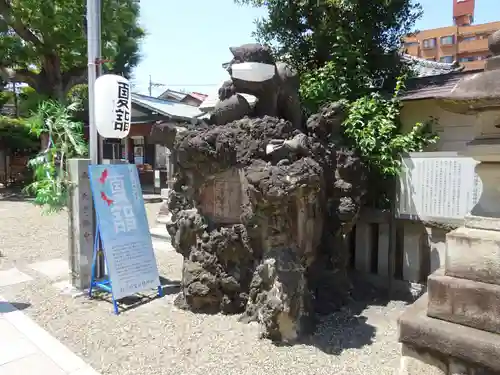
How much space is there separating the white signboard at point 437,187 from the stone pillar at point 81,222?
14.9ft

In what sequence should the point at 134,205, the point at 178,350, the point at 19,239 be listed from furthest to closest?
the point at 19,239 → the point at 134,205 → the point at 178,350

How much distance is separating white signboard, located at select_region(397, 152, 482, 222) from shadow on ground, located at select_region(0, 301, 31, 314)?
5.35 metres

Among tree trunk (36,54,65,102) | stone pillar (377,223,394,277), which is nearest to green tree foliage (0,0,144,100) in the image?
tree trunk (36,54,65,102)

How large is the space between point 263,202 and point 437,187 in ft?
8.11

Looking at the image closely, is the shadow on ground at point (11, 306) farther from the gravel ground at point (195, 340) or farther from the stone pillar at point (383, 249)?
the stone pillar at point (383, 249)

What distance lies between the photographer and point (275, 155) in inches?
174

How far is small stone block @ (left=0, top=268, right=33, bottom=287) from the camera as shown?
6277 millimetres

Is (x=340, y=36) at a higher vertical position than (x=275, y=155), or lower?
higher

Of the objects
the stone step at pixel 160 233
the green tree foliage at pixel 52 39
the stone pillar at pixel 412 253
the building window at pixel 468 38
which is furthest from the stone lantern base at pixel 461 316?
the building window at pixel 468 38

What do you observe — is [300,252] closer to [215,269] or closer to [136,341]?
[215,269]

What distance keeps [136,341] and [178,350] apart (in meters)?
0.55

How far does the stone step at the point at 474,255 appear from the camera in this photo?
2.32m

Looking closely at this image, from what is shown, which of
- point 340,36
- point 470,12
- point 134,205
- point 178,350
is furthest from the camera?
point 470,12

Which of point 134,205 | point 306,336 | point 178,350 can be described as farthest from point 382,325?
point 134,205
